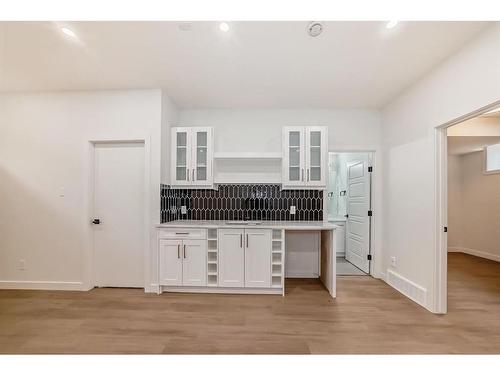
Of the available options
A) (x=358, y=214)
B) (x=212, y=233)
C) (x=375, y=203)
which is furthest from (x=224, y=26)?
(x=358, y=214)

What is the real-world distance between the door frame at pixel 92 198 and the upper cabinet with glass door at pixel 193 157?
0.38m

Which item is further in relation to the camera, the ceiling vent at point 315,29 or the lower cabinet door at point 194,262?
the lower cabinet door at point 194,262

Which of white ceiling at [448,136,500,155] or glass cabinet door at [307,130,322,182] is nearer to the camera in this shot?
glass cabinet door at [307,130,322,182]

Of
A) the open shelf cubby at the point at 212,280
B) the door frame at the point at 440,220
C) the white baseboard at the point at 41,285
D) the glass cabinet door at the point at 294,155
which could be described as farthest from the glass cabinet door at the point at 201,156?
the door frame at the point at 440,220

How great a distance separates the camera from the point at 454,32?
2.15 metres

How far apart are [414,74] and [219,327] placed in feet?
11.5

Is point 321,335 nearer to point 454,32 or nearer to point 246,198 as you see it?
point 246,198

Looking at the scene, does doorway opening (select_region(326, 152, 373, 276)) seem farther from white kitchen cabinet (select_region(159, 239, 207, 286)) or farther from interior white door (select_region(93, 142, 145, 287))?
interior white door (select_region(93, 142, 145, 287))

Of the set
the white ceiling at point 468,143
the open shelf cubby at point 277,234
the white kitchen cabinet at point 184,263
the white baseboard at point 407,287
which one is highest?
the white ceiling at point 468,143

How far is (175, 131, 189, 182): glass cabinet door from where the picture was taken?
11.9 ft

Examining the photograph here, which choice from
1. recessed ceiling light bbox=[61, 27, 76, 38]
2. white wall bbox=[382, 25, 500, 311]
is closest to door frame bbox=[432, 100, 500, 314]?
white wall bbox=[382, 25, 500, 311]

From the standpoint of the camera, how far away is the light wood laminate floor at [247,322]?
6.89ft

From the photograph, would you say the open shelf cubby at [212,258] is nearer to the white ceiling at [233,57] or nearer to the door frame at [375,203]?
the door frame at [375,203]

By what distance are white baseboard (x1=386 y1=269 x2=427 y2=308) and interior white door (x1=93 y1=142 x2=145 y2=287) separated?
138 inches
